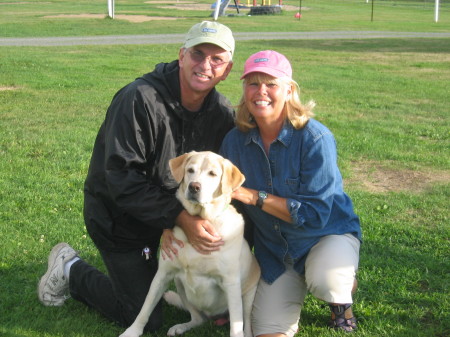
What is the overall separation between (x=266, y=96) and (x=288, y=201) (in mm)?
647

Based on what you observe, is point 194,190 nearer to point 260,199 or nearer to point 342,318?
point 260,199

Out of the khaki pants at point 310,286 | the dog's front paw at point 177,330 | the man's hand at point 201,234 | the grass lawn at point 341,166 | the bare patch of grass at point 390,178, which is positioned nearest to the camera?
the man's hand at point 201,234

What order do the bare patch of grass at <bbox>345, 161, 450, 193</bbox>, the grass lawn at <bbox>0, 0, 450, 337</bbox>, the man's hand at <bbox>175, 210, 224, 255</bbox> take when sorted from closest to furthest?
the man's hand at <bbox>175, 210, 224, 255</bbox> < the grass lawn at <bbox>0, 0, 450, 337</bbox> < the bare patch of grass at <bbox>345, 161, 450, 193</bbox>

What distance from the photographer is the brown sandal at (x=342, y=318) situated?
4.07m

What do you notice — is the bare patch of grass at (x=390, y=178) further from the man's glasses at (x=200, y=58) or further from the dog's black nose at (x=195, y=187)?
the dog's black nose at (x=195, y=187)

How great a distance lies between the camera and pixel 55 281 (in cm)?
446

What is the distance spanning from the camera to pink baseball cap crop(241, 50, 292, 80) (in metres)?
3.87

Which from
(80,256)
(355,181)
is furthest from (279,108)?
(355,181)

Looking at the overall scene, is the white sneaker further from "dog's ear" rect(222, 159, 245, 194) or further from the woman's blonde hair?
the woman's blonde hair

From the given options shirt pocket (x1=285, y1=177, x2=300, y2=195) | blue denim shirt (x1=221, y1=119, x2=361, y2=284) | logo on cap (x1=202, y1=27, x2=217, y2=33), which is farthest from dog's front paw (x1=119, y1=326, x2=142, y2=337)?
logo on cap (x1=202, y1=27, x2=217, y2=33)

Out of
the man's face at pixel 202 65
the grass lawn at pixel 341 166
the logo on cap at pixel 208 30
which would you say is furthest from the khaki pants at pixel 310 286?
the logo on cap at pixel 208 30

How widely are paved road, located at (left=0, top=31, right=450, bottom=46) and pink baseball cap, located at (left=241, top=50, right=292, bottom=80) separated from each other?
1785 cm

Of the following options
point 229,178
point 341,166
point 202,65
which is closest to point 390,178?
point 341,166

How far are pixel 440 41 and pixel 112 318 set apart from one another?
22139mm
